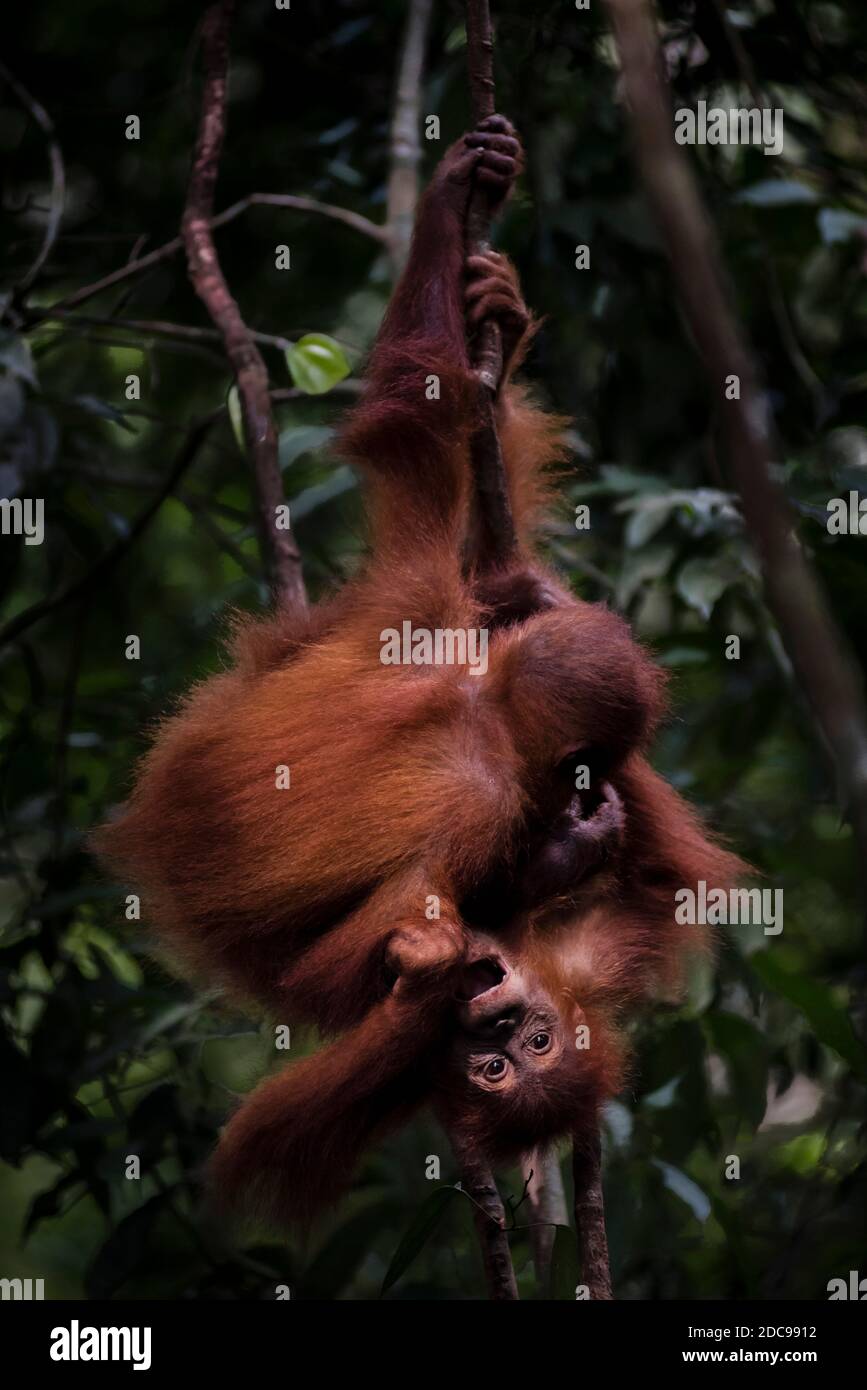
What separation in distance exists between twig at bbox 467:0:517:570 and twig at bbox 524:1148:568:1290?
1.35 metres

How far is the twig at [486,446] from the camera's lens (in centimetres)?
328

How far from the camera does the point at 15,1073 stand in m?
3.64

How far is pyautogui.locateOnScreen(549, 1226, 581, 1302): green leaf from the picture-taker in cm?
292

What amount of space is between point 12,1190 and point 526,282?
4206 mm

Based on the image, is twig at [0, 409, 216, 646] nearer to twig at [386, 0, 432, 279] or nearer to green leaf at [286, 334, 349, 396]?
green leaf at [286, 334, 349, 396]

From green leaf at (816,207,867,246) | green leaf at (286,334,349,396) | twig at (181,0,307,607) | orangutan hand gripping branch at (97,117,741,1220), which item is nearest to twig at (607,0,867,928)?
orangutan hand gripping branch at (97,117,741,1220)

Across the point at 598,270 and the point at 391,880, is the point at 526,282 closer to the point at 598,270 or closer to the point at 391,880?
the point at 598,270

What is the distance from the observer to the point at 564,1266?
2934 mm

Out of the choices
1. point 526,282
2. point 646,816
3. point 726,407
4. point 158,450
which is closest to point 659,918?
point 646,816

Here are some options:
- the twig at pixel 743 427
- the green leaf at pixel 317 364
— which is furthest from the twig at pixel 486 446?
the twig at pixel 743 427

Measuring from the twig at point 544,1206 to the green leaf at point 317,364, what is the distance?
187 cm

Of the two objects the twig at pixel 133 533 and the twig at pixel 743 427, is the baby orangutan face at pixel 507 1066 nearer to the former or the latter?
the twig at pixel 133 533

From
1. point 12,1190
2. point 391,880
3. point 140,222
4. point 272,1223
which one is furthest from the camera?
point 12,1190

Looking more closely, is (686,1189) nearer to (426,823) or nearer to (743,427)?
(426,823)
